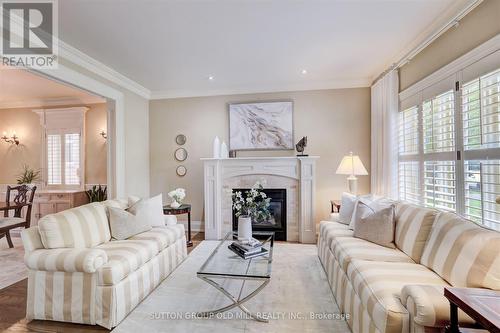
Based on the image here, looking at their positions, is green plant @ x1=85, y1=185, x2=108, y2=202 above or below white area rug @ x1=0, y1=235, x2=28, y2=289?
above

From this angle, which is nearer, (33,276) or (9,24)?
(33,276)

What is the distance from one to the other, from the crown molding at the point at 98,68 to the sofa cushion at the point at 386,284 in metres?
4.04

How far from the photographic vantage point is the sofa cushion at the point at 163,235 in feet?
8.88

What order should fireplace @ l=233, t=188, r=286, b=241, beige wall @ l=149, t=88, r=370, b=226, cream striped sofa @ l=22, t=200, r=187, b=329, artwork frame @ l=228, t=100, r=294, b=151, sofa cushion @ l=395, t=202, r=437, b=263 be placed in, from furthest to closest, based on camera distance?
artwork frame @ l=228, t=100, r=294, b=151, beige wall @ l=149, t=88, r=370, b=226, fireplace @ l=233, t=188, r=286, b=241, sofa cushion @ l=395, t=202, r=437, b=263, cream striped sofa @ l=22, t=200, r=187, b=329

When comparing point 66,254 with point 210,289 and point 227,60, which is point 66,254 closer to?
point 210,289

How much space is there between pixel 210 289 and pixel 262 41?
116 inches

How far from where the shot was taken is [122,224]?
2.71 metres

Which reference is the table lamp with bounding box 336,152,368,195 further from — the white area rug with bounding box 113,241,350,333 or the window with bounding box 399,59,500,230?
the white area rug with bounding box 113,241,350,333

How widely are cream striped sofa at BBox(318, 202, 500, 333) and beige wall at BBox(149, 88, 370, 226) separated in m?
1.97

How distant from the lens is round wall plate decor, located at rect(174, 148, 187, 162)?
4.99m

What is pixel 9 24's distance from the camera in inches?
95.3

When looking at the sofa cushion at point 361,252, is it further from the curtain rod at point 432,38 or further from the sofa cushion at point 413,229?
the curtain rod at point 432,38

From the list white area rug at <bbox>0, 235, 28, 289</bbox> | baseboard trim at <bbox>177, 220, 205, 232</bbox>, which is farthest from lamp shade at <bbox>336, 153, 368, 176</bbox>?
white area rug at <bbox>0, 235, 28, 289</bbox>

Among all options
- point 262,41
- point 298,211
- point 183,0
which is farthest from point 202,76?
point 298,211
